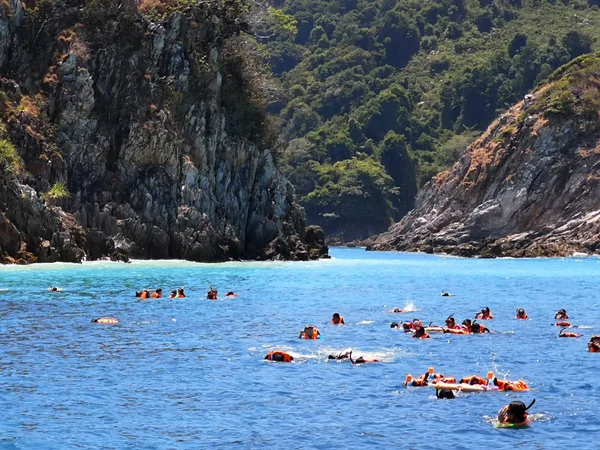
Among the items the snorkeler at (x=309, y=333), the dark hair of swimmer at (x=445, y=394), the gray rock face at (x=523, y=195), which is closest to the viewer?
the dark hair of swimmer at (x=445, y=394)

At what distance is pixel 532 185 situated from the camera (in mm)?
146625

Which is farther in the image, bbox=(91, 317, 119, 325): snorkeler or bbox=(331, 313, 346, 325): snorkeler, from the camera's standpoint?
bbox=(331, 313, 346, 325): snorkeler

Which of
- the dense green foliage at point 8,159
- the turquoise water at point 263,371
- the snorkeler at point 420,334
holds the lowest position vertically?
the turquoise water at point 263,371

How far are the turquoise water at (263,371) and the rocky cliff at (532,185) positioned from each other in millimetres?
73273

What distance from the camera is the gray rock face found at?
13775 centimetres

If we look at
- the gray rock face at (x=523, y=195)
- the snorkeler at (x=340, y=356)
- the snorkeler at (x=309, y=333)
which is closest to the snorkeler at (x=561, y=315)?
the snorkeler at (x=309, y=333)

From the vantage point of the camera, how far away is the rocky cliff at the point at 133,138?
89.6 m

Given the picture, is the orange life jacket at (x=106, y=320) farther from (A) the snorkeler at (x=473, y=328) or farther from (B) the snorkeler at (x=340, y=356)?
(A) the snorkeler at (x=473, y=328)

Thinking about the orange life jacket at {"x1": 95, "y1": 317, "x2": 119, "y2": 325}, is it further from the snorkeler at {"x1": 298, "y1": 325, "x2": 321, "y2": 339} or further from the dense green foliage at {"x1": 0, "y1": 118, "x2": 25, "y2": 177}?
the dense green foliage at {"x1": 0, "y1": 118, "x2": 25, "y2": 177}

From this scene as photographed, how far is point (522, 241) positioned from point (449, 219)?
66.5ft

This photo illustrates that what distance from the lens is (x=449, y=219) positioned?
158500mm

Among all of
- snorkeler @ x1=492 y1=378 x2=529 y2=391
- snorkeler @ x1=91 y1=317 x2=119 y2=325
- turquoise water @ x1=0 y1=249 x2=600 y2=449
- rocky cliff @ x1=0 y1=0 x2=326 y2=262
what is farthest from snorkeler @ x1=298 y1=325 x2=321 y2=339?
rocky cliff @ x1=0 y1=0 x2=326 y2=262

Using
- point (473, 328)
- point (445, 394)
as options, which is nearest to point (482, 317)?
point (473, 328)

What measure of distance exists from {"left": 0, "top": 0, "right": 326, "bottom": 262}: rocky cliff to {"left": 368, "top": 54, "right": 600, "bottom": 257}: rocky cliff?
41.4 m
